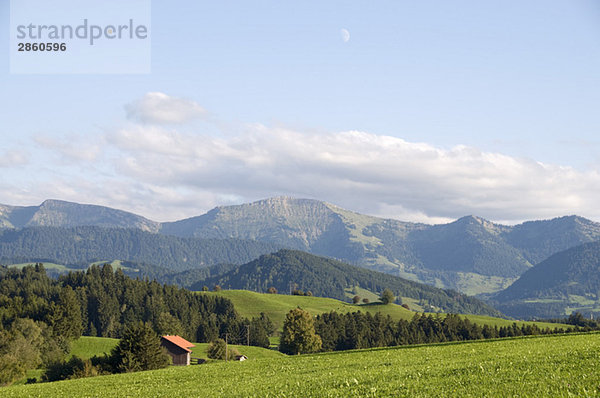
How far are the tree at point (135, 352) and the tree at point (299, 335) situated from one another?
229 feet

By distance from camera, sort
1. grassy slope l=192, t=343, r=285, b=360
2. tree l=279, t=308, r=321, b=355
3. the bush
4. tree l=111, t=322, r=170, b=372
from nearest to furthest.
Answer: the bush
tree l=111, t=322, r=170, b=372
grassy slope l=192, t=343, r=285, b=360
tree l=279, t=308, r=321, b=355

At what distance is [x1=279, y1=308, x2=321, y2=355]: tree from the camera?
157 meters

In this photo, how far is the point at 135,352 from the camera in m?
91.4

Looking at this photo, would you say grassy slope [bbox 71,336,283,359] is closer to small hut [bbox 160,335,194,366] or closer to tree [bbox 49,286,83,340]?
tree [bbox 49,286,83,340]

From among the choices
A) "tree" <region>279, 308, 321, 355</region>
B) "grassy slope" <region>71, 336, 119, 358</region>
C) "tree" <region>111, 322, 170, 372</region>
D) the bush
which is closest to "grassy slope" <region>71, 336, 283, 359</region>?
"grassy slope" <region>71, 336, 119, 358</region>

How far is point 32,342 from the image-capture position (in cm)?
14200

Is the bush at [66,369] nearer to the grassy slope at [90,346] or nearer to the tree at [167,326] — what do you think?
the grassy slope at [90,346]

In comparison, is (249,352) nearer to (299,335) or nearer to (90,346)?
(299,335)

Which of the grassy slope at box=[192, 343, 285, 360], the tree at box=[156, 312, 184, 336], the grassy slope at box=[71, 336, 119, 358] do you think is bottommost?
the grassy slope at box=[192, 343, 285, 360]

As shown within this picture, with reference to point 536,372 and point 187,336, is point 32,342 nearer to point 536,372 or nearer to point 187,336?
point 187,336

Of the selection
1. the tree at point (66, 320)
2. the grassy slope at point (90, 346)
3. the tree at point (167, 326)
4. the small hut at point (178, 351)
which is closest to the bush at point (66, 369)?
the small hut at point (178, 351)

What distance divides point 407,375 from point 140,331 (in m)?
73.2

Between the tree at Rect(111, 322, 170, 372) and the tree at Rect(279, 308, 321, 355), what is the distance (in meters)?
69.7

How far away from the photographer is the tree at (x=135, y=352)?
9000 cm
